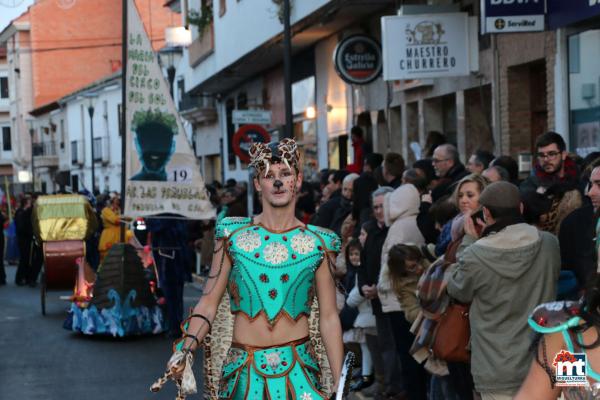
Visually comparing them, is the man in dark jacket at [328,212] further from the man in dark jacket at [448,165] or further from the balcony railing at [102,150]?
the balcony railing at [102,150]

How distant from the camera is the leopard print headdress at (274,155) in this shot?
5.68 m

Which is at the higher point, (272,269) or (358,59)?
(358,59)

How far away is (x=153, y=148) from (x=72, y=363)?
327cm

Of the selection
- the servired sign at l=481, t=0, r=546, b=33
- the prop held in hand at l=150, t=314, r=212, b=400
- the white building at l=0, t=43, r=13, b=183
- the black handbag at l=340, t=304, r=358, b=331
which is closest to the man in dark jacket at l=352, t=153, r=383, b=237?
the black handbag at l=340, t=304, r=358, b=331

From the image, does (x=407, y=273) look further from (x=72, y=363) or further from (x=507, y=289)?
(x=72, y=363)

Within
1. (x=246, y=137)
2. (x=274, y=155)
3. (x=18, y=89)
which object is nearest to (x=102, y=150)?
(x=18, y=89)

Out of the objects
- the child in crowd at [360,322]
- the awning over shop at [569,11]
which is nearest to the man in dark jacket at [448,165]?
the child in crowd at [360,322]

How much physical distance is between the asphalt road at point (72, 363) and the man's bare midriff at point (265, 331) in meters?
5.34

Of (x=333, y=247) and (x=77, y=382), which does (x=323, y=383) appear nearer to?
(x=333, y=247)

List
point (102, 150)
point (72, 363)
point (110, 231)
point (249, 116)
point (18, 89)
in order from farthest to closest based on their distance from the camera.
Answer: point (18, 89)
point (102, 150)
point (249, 116)
point (110, 231)
point (72, 363)

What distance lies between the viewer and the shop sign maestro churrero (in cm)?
1641

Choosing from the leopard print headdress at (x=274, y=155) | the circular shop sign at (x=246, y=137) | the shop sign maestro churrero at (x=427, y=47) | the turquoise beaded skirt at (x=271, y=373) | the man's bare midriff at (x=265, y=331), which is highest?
the shop sign maestro churrero at (x=427, y=47)

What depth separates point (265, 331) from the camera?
18.4 ft

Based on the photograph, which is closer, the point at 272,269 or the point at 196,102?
the point at 272,269
